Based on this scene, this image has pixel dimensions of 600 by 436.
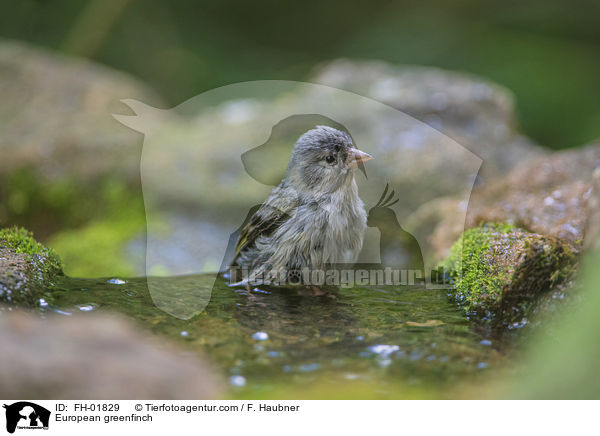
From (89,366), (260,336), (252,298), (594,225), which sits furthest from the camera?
(252,298)

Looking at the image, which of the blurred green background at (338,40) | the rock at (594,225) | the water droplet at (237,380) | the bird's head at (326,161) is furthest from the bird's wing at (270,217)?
the blurred green background at (338,40)

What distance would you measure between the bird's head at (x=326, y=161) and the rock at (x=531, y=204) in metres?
0.80

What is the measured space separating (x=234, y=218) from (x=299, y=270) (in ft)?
3.41

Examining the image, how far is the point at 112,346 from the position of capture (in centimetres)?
170

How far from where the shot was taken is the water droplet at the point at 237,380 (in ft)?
5.99

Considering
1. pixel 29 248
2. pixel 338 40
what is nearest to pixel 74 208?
pixel 29 248

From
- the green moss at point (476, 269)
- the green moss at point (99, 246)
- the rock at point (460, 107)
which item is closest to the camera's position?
the green moss at point (476, 269)

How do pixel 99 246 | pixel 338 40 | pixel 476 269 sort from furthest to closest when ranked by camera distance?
pixel 338 40 < pixel 99 246 < pixel 476 269

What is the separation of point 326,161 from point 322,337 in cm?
123

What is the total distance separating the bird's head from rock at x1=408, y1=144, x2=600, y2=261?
80cm

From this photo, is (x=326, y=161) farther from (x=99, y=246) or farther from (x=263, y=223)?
(x=99, y=246)

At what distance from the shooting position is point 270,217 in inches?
127
